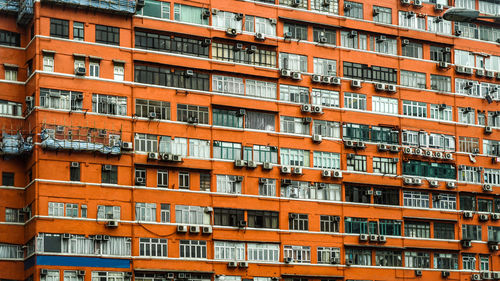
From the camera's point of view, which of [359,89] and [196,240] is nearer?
[196,240]

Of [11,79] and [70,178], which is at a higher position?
[11,79]

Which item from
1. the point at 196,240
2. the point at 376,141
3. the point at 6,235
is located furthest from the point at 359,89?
the point at 6,235

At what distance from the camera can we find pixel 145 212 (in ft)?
178

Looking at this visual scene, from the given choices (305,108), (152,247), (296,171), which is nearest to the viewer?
(152,247)

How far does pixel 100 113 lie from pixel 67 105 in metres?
1.77

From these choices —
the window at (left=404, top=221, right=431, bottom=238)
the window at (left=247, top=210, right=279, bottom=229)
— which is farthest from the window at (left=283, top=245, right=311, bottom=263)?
the window at (left=404, top=221, right=431, bottom=238)

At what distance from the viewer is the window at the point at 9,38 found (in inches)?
2207

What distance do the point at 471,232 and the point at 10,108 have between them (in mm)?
28331

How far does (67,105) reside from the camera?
53.6 m

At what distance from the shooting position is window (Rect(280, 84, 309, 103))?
2333 inches

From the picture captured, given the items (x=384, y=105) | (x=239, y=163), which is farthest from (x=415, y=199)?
(x=239, y=163)

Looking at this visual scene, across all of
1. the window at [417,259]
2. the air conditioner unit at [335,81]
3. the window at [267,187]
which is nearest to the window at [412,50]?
the air conditioner unit at [335,81]

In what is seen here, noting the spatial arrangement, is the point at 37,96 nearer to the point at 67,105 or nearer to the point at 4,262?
the point at 67,105

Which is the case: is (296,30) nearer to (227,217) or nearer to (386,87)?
(386,87)
